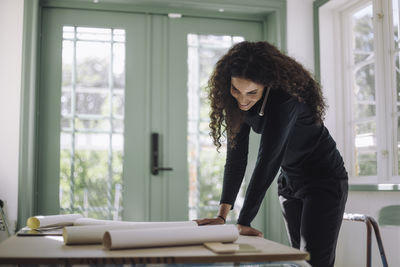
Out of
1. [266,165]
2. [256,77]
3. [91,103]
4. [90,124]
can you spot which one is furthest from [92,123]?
[266,165]

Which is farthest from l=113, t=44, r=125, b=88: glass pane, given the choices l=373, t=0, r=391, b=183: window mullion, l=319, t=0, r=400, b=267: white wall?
l=373, t=0, r=391, b=183: window mullion

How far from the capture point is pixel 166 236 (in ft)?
3.81

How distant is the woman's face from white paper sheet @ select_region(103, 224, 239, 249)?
1.94 feet

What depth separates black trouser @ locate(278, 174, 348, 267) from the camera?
67.2 inches

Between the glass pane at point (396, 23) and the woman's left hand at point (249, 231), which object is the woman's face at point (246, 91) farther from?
the glass pane at point (396, 23)

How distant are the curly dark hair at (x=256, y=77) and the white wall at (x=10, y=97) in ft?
5.82

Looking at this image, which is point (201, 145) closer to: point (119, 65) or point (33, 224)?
point (119, 65)

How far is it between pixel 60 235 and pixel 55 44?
2251 mm

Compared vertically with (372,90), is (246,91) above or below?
below

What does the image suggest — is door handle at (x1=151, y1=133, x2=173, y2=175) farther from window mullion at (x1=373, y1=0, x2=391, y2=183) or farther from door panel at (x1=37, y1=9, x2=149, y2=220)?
window mullion at (x1=373, y1=0, x2=391, y2=183)

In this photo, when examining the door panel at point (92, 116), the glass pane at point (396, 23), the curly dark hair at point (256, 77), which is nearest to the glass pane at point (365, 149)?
the glass pane at point (396, 23)

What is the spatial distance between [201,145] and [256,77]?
2003mm

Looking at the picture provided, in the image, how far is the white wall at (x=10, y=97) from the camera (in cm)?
314

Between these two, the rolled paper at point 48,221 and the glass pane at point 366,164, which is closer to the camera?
the rolled paper at point 48,221
